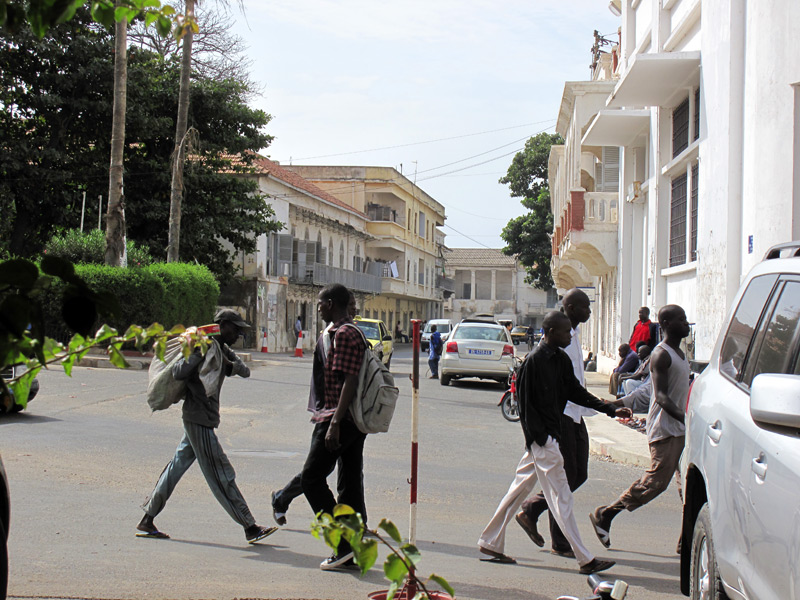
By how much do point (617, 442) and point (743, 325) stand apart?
324 inches

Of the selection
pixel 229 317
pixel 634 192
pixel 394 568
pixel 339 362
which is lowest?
pixel 394 568

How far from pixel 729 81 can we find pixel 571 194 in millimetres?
13158

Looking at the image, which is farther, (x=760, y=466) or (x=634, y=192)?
(x=634, y=192)

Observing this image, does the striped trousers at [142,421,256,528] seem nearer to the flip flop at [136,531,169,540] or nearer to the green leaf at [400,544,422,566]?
the flip flop at [136,531,169,540]

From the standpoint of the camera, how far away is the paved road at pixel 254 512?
570 cm

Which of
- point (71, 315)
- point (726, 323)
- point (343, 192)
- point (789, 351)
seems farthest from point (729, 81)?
point (343, 192)

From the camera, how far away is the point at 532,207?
53.8 metres

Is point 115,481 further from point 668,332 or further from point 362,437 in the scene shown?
point 668,332

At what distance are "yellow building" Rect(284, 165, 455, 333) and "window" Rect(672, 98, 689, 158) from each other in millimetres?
46042

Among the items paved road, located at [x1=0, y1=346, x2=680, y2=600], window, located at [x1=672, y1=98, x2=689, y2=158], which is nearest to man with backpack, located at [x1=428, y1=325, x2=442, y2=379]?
window, located at [x1=672, y1=98, x2=689, y2=158]

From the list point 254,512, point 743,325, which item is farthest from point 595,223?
point 743,325

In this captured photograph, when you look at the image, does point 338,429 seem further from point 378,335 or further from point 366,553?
point 378,335

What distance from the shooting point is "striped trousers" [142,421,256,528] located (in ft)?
21.5

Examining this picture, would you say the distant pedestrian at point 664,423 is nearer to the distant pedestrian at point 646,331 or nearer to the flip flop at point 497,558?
the flip flop at point 497,558
